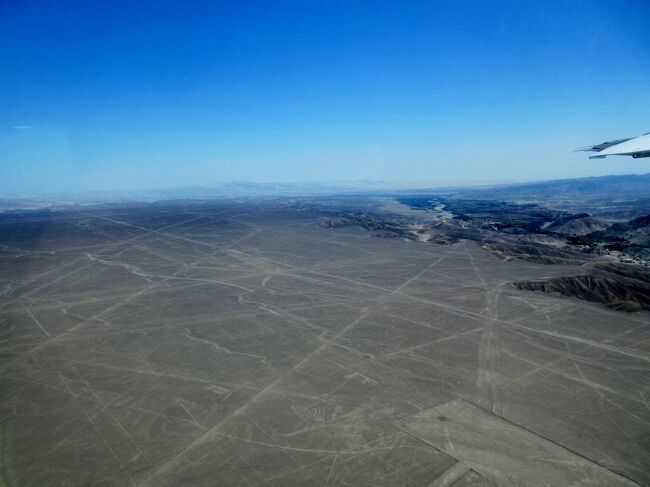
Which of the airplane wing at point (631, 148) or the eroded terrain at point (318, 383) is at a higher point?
the airplane wing at point (631, 148)

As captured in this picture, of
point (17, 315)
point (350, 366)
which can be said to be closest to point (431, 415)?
point (350, 366)

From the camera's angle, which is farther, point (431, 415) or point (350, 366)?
point (350, 366)

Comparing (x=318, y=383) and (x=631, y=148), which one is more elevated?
(x=631, y=148)

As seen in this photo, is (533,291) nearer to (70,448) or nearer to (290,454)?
(290,454)

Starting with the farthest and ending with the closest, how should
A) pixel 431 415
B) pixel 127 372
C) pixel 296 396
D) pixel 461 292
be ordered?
1. pixel 461 292
2. pixel 127 372
3. pixel 296 396
4. pixel 431 415

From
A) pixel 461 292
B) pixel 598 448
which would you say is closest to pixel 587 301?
pixel 461 292

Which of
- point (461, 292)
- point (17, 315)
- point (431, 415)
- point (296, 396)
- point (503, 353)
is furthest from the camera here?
point (461, 292)

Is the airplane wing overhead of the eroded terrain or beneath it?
overhead

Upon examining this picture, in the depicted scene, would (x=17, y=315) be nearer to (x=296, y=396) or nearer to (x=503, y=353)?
(x=296, y=396)
